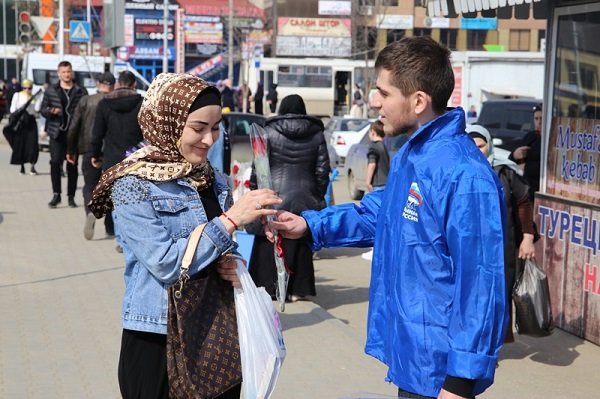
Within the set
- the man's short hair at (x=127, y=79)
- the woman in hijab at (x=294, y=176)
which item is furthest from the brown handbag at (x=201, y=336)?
the man's short hair at (x=127, y=79)

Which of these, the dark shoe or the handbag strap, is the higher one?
the handbag strap

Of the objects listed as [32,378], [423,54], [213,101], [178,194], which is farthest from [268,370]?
[32,378]

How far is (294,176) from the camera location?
31.6 feet

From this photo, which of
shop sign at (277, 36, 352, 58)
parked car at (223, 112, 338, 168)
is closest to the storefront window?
parked car at (223, 112, 338, 168)

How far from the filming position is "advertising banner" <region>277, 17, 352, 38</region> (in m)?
75.5

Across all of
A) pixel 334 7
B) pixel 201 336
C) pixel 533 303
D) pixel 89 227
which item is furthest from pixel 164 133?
pixel 334 7

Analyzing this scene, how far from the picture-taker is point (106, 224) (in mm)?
13234

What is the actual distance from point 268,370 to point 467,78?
31790 mm

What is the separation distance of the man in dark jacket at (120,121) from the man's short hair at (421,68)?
793 cm

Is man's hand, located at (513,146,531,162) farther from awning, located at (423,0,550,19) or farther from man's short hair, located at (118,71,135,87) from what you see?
man's short hair, located at (118,71,135,87)

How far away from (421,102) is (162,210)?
927mm

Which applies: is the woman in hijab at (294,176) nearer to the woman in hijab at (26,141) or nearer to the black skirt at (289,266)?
the black skirt at (289,266)

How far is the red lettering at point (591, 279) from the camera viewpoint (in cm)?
812

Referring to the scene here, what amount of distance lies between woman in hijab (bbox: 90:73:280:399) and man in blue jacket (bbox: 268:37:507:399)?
49cm
